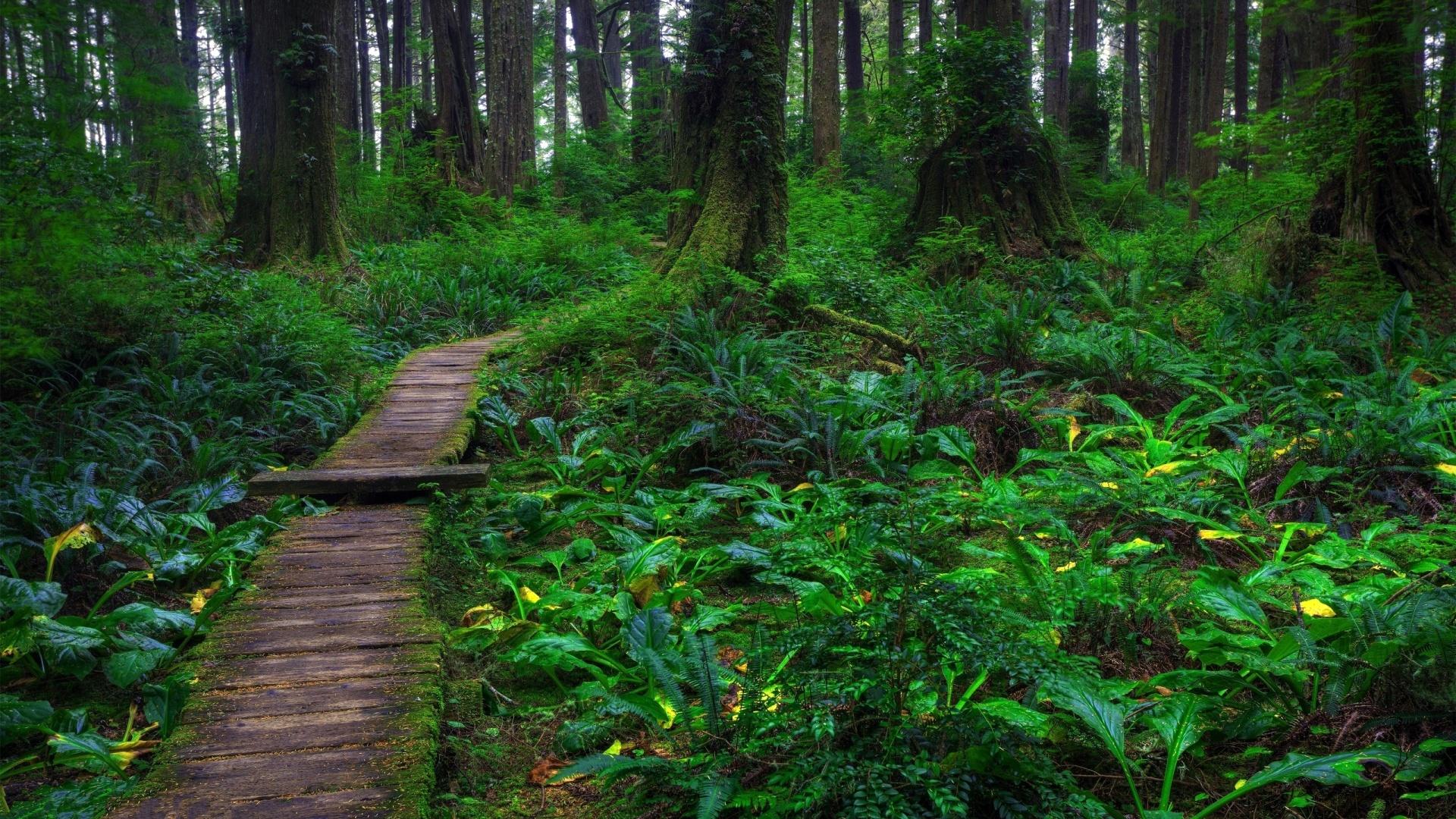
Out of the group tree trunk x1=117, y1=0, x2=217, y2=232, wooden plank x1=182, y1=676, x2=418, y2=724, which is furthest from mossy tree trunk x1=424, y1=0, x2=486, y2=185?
wooden plank x1=182, y1=676, x2=418, y2=724

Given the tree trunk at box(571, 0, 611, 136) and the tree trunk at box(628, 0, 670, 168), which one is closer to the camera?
the tree trunk at box(628, 0, 670, 168)

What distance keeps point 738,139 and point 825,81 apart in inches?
378

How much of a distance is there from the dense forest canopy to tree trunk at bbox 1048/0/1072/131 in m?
10.7

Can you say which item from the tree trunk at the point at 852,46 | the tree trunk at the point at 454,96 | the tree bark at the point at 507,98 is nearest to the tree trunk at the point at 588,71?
the tree bark at the point at 507,98

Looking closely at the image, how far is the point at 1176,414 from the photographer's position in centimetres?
589

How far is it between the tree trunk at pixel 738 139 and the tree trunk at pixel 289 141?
555cm

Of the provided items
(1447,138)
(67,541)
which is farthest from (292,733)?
(1447,138)

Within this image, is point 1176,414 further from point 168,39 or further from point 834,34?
point 834,34

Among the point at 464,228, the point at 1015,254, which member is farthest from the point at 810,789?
the point at 464,228

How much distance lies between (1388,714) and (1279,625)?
2.72 ft

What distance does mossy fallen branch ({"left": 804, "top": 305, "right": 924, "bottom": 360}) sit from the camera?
25.4 ft

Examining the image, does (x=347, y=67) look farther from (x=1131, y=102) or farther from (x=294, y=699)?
(x=1131, y=102)

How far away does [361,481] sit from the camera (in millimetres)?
5012

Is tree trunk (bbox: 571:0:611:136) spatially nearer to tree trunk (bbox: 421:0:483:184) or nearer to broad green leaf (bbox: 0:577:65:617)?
tree trunk (bbox: 421:0:483:184)
